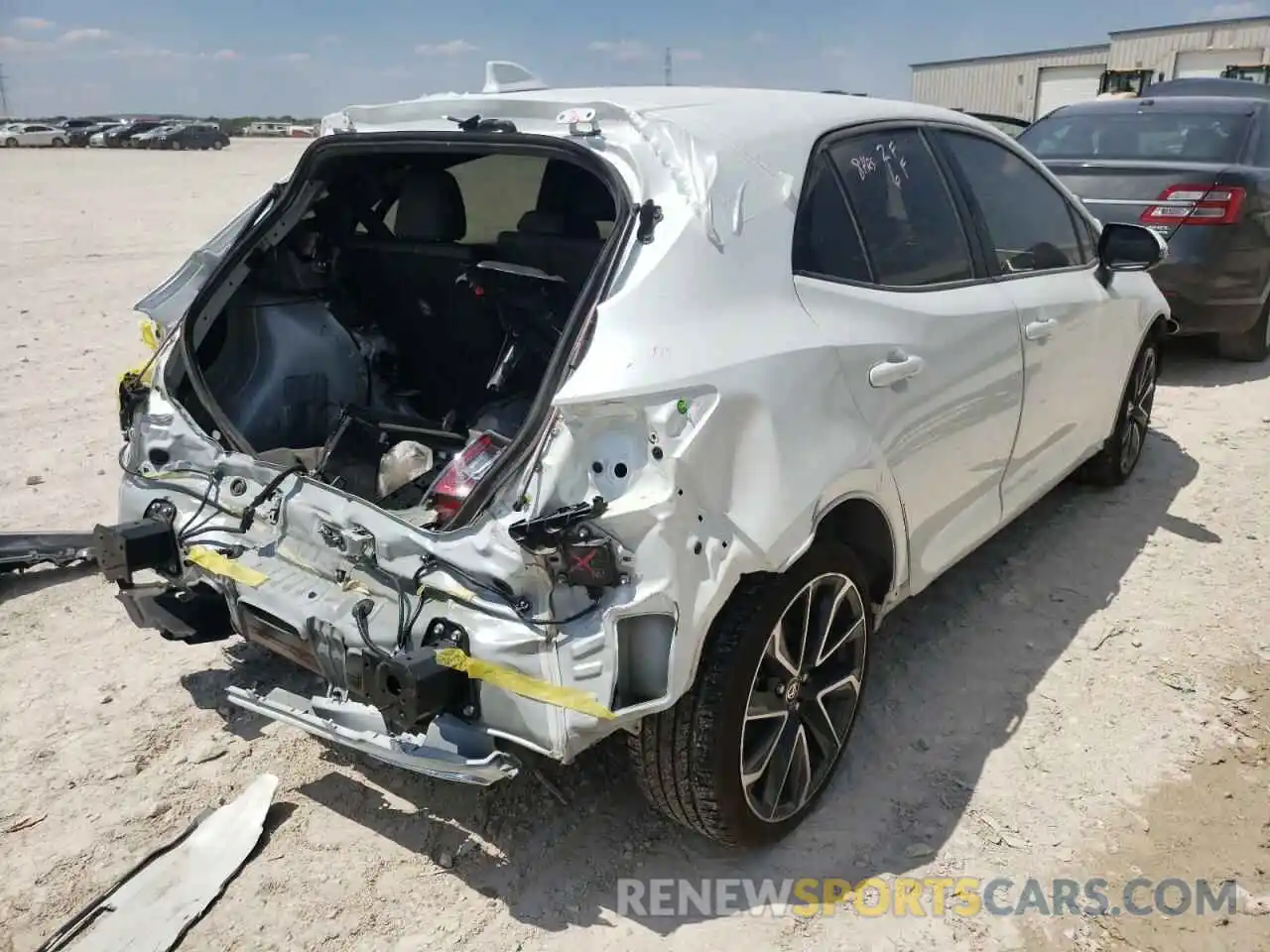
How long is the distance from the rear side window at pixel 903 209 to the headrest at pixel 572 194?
2.58ft

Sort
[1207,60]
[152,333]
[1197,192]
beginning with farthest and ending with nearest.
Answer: [1207,60]
[1197,192]
[152,333]

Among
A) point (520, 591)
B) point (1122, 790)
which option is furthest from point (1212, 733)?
point (520, 591)

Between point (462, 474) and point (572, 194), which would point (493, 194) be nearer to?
point (572, 194)

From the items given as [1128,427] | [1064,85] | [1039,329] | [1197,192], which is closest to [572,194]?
[1039,329]

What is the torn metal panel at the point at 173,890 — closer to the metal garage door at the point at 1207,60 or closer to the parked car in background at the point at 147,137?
the metal garage door at the point at 1207,60

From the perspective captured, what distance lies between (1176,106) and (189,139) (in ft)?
153

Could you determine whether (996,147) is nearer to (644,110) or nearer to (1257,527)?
(644,110)

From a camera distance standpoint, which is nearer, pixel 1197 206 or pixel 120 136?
pixel 1197 206

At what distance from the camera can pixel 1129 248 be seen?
421 centimetres

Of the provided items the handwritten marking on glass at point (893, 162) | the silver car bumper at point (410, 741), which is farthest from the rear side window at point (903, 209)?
the silver car bumper at point (410, 741)

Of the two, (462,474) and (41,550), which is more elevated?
(462,474)

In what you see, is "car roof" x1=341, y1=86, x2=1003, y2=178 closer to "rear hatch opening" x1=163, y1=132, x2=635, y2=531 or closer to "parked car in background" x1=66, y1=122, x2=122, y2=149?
"rear hatch opening" x1=163, y1=132, x2=635, y2=531

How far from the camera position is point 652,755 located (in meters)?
2.46

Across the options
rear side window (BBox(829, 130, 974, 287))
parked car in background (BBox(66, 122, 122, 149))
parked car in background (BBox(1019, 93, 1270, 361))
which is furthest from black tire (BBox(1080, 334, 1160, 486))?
parked car in background (BBox(66, 122, 122, 149))
